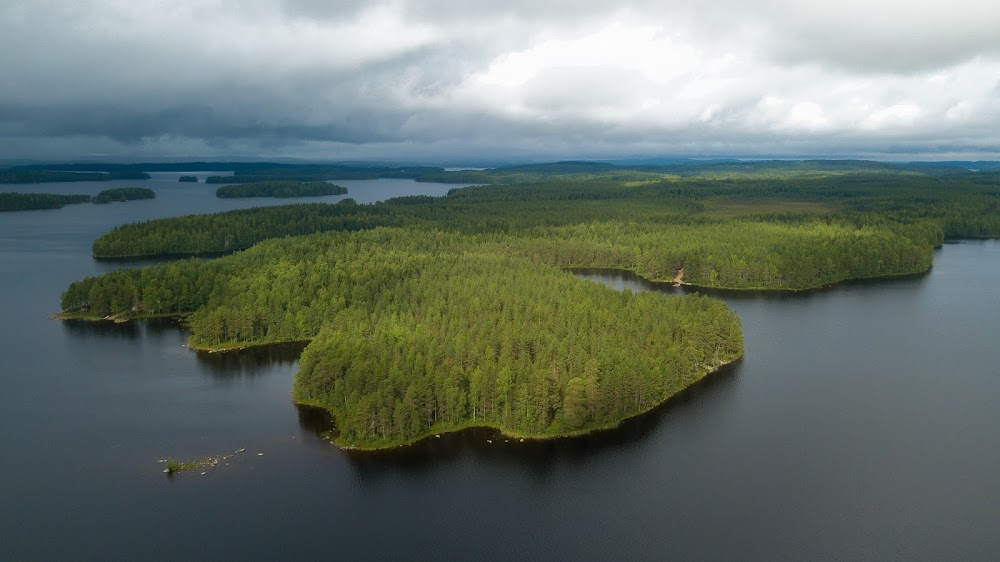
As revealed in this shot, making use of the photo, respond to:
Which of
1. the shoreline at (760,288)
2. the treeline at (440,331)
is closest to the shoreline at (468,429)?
the treeline at (440,331)

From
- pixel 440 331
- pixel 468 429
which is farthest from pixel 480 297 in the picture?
pixel 468 429

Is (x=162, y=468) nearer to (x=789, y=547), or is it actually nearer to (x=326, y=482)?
(x=326, y=482)

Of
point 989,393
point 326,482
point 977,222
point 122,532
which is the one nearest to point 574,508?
point 326,482

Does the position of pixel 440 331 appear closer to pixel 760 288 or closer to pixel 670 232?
pixel 760 288

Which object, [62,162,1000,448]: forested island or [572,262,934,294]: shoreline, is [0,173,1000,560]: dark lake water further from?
[572,262,934,294]: shoreline

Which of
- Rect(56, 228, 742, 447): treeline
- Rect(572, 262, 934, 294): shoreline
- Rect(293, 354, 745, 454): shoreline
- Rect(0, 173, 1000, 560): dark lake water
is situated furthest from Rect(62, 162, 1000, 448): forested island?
Rect(0, 173, 1000, 560): dark lake water

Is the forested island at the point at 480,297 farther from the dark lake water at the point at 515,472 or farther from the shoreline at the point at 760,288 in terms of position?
the dark lake water at the point at 515,472
